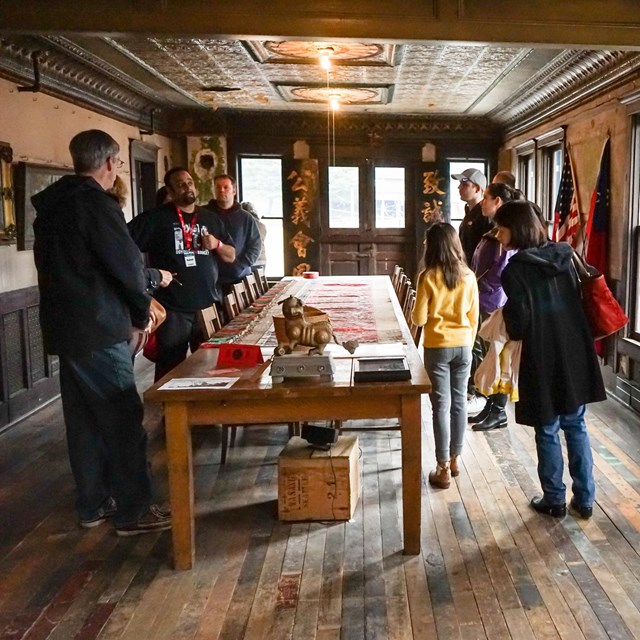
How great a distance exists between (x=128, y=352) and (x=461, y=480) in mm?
1827

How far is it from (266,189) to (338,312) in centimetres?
537

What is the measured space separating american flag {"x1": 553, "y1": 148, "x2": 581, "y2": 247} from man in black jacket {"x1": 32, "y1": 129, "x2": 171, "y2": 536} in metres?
4.23

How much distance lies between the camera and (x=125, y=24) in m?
3.73

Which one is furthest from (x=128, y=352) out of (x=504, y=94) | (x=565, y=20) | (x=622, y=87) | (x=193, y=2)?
(x=504, y=94)

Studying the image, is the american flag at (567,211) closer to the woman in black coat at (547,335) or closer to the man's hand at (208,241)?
the woman in black coat at (547,335)

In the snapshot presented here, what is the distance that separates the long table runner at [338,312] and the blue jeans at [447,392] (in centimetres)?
23

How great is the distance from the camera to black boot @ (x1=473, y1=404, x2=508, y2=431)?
4453 millimetres

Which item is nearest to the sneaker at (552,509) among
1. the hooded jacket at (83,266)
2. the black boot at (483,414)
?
the black boot at (483,414)

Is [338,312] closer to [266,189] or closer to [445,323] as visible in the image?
[445,323]

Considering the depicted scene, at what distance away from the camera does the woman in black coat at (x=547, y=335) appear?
294 centimetres

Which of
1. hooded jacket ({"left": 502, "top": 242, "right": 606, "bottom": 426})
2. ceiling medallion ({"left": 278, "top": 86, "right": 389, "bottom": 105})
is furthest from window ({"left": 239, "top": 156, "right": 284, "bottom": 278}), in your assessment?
hooded jacket ({"left": 502, "top": 242, "right": 606, "bottom": 426})

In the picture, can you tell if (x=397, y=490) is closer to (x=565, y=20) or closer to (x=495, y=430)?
(x=495, y=430)

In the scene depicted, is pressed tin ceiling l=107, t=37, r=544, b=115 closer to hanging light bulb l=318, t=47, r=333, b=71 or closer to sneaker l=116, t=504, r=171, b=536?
hanging light bulb l=318, t=47, r=333, b=71

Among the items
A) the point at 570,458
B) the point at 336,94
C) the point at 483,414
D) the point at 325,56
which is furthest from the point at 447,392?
the point at 336,94
